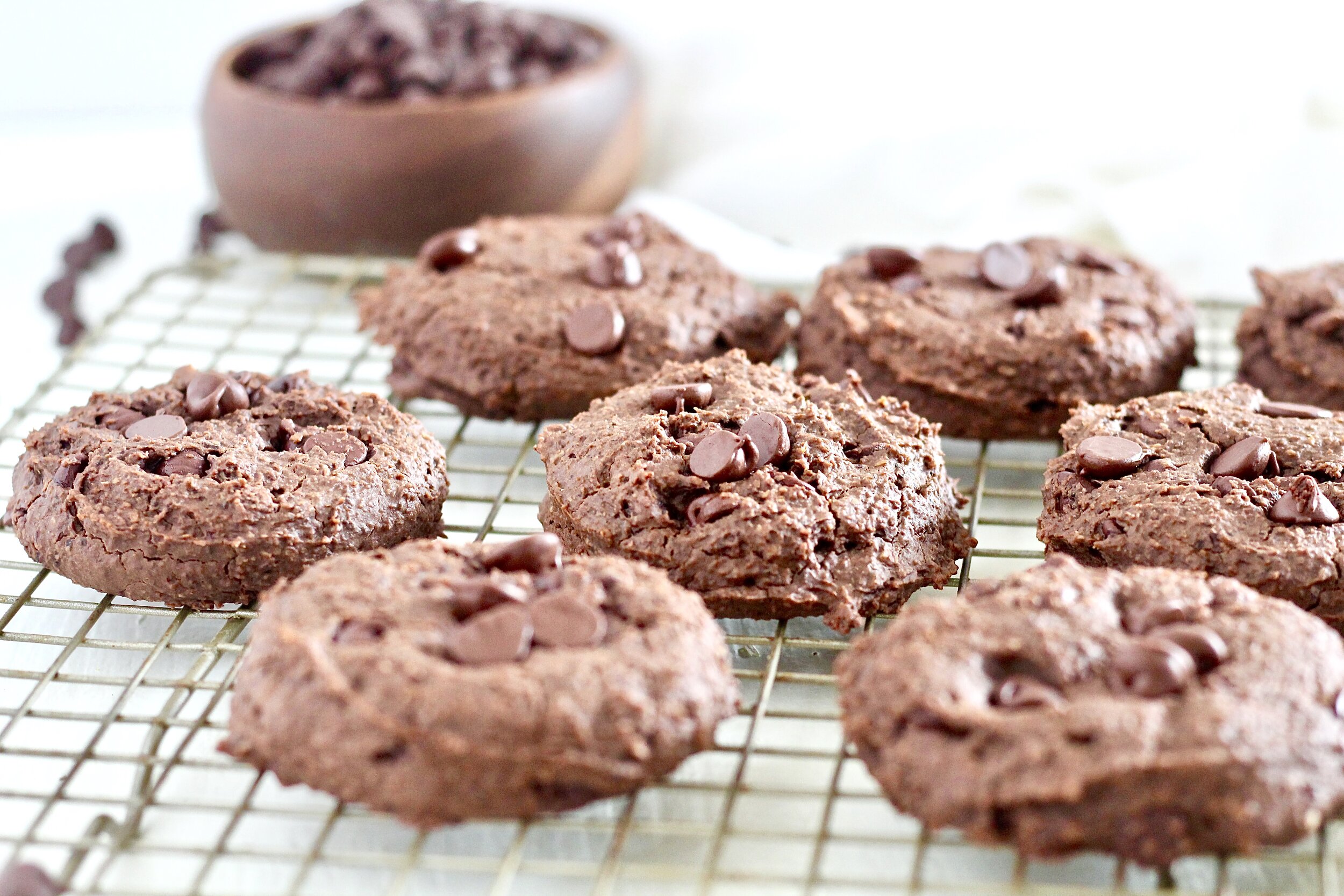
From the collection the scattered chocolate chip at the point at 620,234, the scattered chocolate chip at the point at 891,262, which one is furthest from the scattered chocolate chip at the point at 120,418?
the scattered chocolate chip at the point at 891,262

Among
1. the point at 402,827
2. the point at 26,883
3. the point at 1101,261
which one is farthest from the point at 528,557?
the point at 1101,261

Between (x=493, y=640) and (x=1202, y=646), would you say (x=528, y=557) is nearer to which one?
(x=493, y=640)

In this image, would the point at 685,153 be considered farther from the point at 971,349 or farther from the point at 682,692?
the point at 682,692

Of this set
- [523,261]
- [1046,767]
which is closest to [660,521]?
[1046,767]

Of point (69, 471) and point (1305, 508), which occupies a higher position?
point (1305, 508)

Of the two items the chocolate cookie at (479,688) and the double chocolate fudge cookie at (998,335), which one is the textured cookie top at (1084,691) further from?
the double chocolate fudge cookie at (998,335)

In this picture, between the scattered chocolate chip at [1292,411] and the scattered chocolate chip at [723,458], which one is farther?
the scattered chocolate chip at [1292,411]

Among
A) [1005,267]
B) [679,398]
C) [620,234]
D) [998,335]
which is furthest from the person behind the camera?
[620,234]
